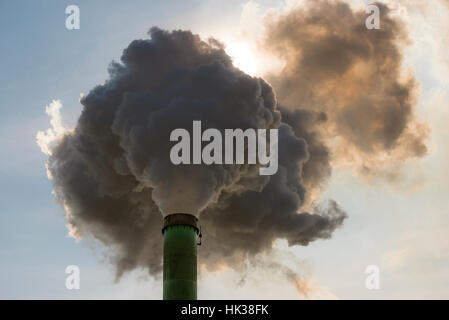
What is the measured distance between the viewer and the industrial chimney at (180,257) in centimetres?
4475

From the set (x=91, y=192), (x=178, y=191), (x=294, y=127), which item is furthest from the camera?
(x=294, y=127)

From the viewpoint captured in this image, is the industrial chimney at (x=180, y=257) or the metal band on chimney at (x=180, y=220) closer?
the industrial chimney at (x=180, y=257)

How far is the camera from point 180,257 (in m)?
45.7

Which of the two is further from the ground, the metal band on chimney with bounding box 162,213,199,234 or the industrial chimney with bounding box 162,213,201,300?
the metal band on chimney with bounding box 162,213,199,234

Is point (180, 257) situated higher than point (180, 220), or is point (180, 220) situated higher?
point (180, 220)

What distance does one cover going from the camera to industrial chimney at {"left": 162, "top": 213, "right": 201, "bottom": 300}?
4475 cm

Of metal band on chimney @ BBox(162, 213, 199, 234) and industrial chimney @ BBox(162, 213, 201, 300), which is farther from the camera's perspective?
metal band on chimney @ BBox(162, 213, 199, 234)

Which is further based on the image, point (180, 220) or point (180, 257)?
point (180, 220)

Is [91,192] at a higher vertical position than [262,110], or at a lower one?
lower
